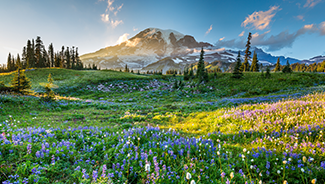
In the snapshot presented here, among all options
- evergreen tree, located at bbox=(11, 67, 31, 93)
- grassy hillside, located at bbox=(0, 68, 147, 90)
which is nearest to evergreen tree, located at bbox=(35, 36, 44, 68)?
grassy hillside, located at bbox=(0, 68, 147, 90)

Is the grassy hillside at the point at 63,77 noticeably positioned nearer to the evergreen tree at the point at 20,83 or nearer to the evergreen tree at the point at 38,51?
the evergreen tree at the point at 20,83

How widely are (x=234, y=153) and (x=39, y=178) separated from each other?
5298mm

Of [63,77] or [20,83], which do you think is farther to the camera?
[63,77]

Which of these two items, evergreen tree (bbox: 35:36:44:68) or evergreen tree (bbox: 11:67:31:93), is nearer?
evergreen tree (bbox: 11:67:31:93)

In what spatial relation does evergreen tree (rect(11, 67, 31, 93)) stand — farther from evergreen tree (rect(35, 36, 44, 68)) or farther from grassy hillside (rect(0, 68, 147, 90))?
evergreen tree (rect(35, 36, 44, 68))

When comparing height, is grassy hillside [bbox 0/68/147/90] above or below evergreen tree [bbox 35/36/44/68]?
below

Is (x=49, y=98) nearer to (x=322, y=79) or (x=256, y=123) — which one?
(x=256, y=123)

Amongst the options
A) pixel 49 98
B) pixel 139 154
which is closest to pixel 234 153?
pixel 139 154

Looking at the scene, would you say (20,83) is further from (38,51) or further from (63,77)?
(38,51)

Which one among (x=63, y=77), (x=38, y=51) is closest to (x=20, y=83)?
(x=63, y=77)

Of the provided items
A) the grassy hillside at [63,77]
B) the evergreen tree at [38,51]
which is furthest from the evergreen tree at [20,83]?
the evergreen tree at [38,51]

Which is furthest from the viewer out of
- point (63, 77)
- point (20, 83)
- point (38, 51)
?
point (38, 51)

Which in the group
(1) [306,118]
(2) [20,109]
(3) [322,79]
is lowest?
(2) [20,109]

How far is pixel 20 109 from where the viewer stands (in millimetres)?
10523
